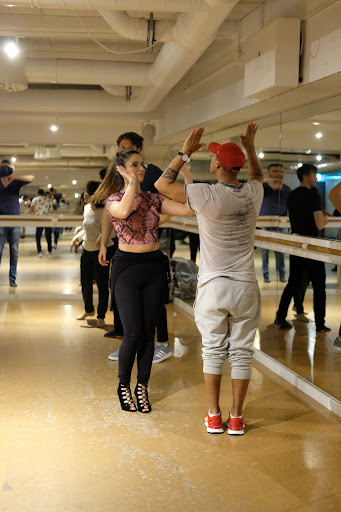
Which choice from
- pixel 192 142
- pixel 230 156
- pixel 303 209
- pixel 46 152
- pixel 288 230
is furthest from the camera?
pixel 46 152

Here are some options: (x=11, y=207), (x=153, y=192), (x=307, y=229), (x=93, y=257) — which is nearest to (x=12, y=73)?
(x=93, y=257)

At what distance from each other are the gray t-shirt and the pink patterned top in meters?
0.49

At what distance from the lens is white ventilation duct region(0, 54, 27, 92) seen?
6.37m

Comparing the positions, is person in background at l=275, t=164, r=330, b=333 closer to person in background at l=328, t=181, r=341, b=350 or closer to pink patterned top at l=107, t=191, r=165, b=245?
person in background at l=328, t=181, r=341, b=350

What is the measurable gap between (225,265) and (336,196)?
103 centimetres

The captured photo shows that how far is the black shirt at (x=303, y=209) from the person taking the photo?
171 inches

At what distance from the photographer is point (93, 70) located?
6.72 metres

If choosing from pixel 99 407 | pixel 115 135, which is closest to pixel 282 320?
pixel 99 407

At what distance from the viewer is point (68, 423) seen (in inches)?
150

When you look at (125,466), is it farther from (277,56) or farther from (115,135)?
(115,135)

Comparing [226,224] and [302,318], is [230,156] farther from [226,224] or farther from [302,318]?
[302,318]

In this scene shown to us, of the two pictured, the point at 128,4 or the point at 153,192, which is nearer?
the point at 128,4

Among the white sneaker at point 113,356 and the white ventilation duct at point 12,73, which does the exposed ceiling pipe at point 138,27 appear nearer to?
the white ventilation duct at point 12,73

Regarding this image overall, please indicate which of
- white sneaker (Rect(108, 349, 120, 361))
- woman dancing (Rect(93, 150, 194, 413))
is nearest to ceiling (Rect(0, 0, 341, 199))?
woman dancing (Rect(93, 150, 194, 413))
